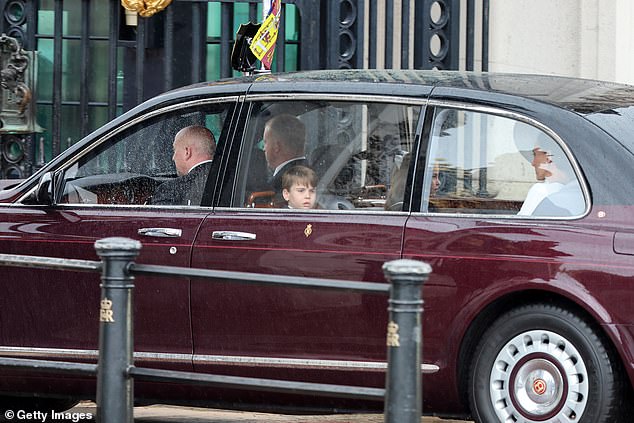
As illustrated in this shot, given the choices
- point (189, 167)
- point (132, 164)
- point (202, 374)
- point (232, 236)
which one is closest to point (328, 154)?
point (232, 236)

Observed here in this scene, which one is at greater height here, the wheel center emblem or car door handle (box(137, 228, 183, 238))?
car door handle (box(137, 228, 183, 238))

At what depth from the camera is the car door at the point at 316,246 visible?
6227 mm

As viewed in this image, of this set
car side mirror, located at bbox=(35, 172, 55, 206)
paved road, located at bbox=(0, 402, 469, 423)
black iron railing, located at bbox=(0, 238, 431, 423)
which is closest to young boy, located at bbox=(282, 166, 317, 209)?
car side mirror, located at bbox=(35, 172, 55, 206)

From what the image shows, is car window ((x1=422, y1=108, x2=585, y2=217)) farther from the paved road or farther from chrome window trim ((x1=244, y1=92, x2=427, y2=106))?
the paved road

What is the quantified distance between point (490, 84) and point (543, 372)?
1.40 metres

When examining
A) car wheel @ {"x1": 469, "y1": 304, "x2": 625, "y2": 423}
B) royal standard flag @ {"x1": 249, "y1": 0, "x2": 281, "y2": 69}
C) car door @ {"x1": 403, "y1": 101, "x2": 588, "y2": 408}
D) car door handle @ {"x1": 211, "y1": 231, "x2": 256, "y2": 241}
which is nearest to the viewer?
car wheel @ {"x1": 469, "y1": 304, "x2": 625, "y2": 423}

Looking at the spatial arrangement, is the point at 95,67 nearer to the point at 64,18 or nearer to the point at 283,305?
the point at 64,18

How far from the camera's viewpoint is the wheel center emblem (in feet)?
19.2

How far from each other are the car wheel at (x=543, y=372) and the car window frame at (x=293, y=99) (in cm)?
75

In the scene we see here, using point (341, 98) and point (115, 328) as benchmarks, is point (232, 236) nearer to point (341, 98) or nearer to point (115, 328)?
point (341, 98)

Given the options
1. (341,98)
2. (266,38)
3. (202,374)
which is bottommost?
(202,374)

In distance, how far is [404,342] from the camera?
463 centimetres

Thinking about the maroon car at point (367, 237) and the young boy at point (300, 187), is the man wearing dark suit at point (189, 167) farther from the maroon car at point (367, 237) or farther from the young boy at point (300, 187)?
the young boy at point (300, 187)

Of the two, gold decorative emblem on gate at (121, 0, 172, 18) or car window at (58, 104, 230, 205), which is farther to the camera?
gold decorative emblem on gate at (121, 0, 172, 18)
